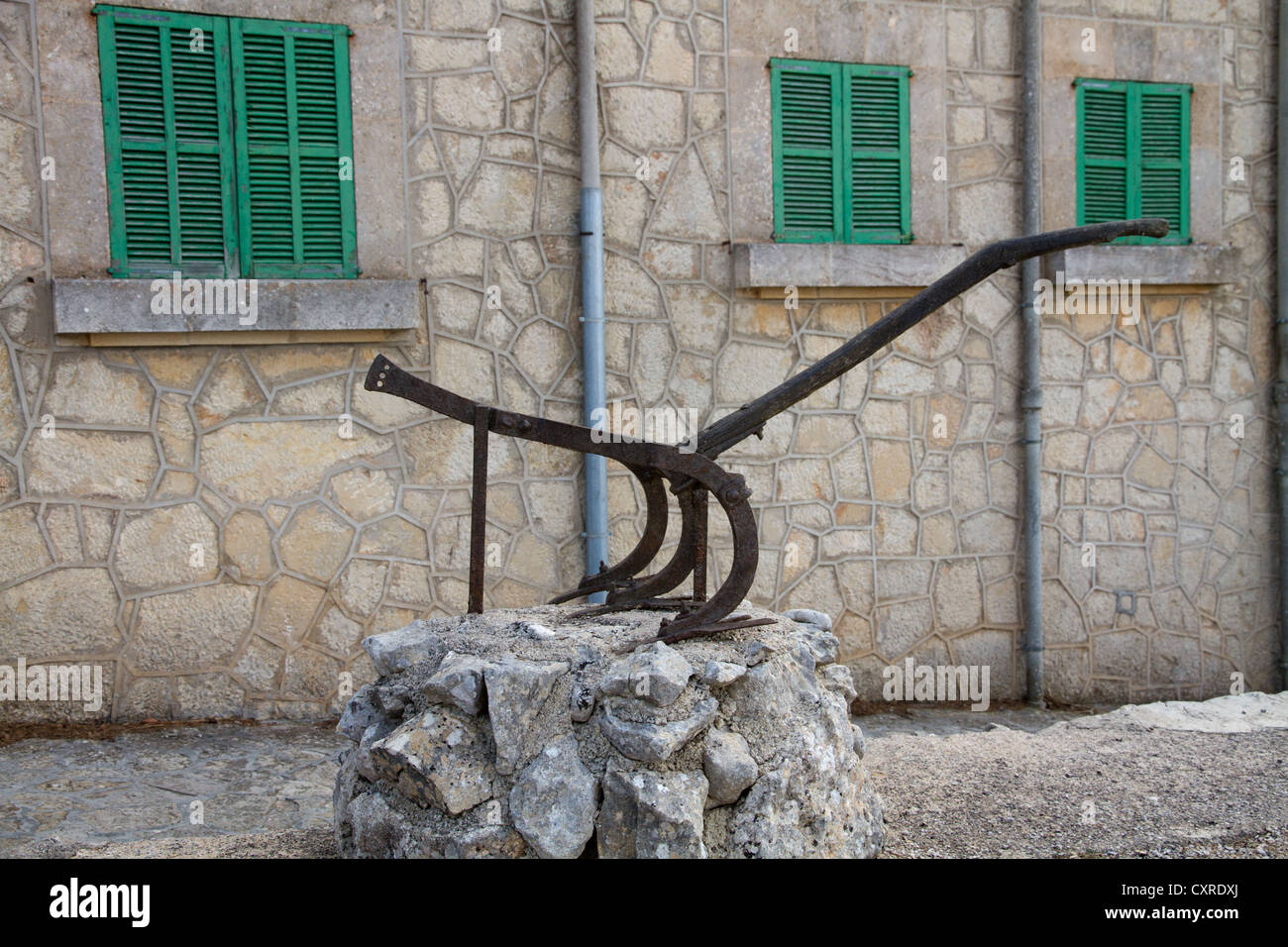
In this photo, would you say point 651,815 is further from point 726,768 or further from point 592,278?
point 592,278

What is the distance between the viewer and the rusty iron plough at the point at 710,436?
3250mm

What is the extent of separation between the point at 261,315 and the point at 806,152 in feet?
9.75

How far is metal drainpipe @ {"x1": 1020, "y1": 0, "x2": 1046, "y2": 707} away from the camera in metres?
6.30

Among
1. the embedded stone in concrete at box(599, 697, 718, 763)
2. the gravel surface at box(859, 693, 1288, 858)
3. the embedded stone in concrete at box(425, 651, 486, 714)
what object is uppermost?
the embedded stone in concrete at box(425, 651, 486, 714)

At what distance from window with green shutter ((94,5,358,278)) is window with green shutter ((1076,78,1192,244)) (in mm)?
4163

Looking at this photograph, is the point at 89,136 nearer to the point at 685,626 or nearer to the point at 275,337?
the point at 275,337

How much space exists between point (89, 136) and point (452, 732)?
12.0 ft

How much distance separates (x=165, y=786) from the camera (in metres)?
4.41

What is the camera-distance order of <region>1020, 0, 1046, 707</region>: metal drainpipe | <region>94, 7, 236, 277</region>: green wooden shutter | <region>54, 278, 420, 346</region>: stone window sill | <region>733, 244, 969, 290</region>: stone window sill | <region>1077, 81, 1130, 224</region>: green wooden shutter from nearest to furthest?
1. <region>54, 278, 420, 346</region>: stone window sill
2. <region>94, 7, 236, 277</region>: green wooden shutter
3. <region>733, 244, 969, 290</region>: stone window sill
4. <region>1020, 0, 1046, 707</region>: metal drainpipe
5. <region>1077, 81, 1130, 224</region>: green wooden shutter

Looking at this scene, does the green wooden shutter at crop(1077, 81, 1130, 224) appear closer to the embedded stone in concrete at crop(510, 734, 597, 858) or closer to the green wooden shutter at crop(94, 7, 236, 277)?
the green wooden shutter at crop(94, 7, 236, 277)

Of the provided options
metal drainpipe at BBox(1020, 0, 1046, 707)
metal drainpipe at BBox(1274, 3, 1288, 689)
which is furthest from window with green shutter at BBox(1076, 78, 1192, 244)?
metal drainpipe at BBox(1274, 3, 1288, 689)

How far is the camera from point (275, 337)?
5.32 meters

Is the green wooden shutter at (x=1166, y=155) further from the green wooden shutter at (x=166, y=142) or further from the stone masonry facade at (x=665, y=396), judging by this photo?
the green wooden shutter at (x=166, y=142)

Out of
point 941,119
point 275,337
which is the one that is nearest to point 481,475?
point 275,337
